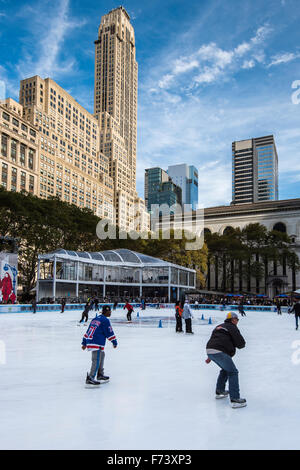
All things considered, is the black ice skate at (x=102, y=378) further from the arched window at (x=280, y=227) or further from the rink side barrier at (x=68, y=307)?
the arched window at (x=280, y=227)

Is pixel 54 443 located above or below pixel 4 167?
below

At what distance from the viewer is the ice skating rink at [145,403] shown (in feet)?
14.2

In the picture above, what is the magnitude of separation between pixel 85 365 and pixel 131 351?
2.59 m

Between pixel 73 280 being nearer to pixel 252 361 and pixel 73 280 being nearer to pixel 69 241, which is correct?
pixel 69 241

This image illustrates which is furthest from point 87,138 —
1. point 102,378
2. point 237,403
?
point 237,403

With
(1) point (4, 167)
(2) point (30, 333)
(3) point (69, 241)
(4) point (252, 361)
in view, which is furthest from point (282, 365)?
(1) point (4, 167)

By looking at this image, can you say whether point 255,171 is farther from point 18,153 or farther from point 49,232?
point 49,232

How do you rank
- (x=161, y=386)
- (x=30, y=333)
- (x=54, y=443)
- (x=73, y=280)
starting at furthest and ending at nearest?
(x=73, y=280) → (x=30, y=333) → (x=161, y=386) → (x=54, y=443)

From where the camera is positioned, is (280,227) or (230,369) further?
(280,227)

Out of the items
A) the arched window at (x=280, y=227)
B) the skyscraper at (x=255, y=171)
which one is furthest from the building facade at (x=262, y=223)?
the skyscraper at (x=255, y=171)

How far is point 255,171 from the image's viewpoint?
17200 cm

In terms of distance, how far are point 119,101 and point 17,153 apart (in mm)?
94871

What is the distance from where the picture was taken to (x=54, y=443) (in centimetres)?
416

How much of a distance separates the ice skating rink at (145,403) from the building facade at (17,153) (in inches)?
2851
